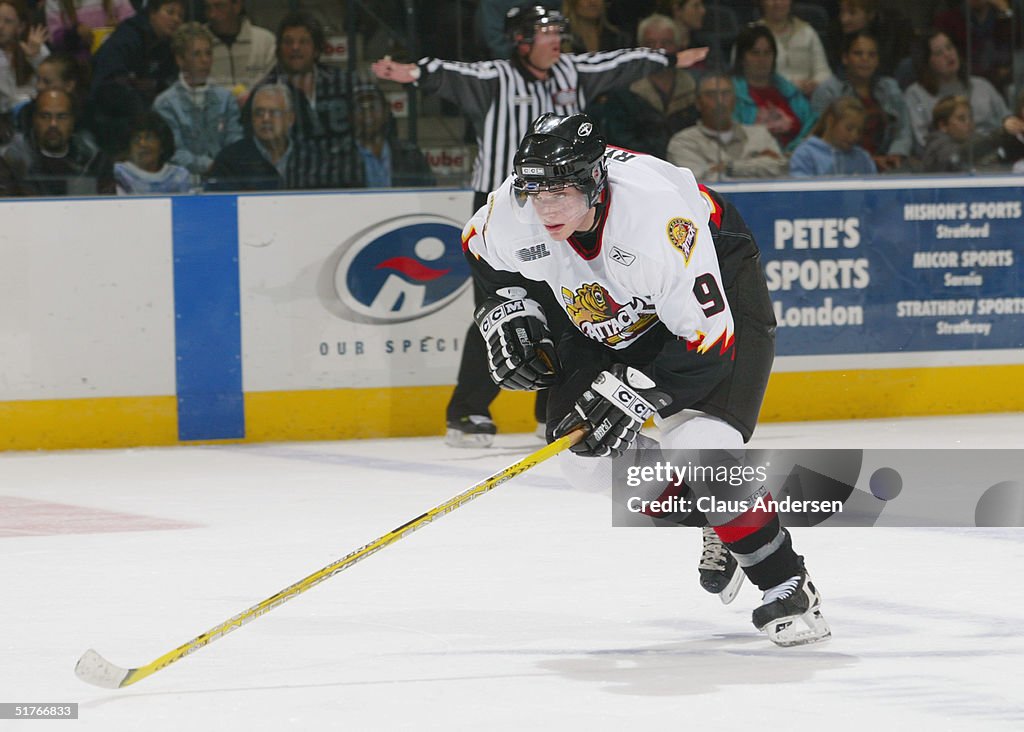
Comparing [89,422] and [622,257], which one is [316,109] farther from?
[622,257]

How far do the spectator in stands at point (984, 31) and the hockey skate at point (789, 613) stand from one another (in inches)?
165

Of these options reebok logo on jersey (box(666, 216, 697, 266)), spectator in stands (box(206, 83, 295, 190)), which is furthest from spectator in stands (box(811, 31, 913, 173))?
reebok logo on jersey (box(666, 216, 697, 266))

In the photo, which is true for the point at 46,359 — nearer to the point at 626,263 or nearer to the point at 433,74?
the point at 433,74

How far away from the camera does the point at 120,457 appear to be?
5945mm

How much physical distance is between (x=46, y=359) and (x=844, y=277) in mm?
3094

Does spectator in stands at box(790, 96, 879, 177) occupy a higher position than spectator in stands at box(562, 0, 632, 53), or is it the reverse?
spectator in stands at box(562, 0, 632, 53)

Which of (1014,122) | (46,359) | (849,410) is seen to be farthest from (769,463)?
(46,359)

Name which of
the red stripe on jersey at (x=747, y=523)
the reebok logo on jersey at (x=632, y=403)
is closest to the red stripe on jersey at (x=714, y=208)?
the reebok logo on jersey at (x=632, y=403)

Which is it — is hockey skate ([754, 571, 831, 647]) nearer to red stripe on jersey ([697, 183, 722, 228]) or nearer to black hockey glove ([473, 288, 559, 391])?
black hockey glove ([473, 288, 559, 391])

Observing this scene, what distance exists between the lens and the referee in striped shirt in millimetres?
6086

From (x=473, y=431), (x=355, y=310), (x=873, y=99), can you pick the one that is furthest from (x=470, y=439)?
(x=873, y=99)

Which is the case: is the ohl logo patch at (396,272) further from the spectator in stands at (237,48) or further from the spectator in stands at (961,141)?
the spectator in stands at (961,141)

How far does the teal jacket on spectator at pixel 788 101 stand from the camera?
6.62 m

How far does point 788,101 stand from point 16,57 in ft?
9.85
